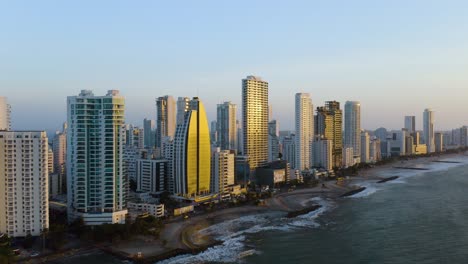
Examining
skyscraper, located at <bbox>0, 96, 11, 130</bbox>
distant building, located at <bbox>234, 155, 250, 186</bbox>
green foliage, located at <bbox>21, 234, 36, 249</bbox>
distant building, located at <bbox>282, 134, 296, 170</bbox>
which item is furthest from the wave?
skyscraper, located at <bbox>0, 96, 11, 130</bbox>

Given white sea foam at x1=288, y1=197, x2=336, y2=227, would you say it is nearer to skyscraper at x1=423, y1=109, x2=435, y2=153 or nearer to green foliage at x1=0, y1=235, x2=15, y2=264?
green foliage at x1=0, y1=235, x2=15, y2=264

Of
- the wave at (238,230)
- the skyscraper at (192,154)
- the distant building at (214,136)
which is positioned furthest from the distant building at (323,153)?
the skyscraper at (192,154)

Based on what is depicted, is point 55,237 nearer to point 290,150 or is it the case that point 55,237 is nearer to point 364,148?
point 290,150

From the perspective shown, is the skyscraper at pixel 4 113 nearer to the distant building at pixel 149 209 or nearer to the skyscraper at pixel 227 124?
the distant building at pixel 149 209

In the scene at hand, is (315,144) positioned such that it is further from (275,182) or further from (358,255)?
(358,255)

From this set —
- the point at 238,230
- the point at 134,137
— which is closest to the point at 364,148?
the point at 134,137
